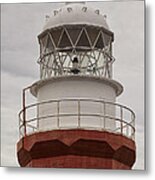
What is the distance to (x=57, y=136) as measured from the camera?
8.71ft

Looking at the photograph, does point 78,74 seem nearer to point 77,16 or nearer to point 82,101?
point 82,101

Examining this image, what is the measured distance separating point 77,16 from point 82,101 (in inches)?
14.7

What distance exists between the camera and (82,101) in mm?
2639

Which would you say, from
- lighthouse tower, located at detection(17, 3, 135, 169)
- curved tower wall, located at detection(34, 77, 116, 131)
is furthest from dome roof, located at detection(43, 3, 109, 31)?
curved tower wall, located at detection(34, 77, 116, 131)

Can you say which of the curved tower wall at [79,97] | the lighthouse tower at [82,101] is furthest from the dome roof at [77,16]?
the curved tower wall at [79,97]

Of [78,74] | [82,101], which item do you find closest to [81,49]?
[78,74]

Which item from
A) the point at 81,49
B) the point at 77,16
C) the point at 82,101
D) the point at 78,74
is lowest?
the point at 82,101

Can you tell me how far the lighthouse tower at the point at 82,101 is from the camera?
2629mm

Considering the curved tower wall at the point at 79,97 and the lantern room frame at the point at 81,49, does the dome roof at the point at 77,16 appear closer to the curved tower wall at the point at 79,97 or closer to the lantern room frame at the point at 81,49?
the lantern room frame at the point at 81,49

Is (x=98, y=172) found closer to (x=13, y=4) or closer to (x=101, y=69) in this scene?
(x=101, y=69)

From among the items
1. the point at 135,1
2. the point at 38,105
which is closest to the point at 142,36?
the point at 135,1

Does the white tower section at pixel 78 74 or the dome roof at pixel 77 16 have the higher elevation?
the dome roof at pixel 77 16

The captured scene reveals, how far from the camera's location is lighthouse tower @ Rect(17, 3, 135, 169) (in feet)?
8.63

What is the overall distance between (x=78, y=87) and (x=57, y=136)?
24 cm
